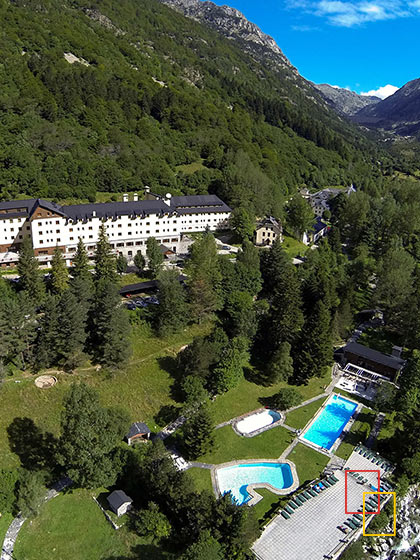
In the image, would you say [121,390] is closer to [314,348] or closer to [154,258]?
[154,258]

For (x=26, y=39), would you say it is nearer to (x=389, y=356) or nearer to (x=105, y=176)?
(x=105, y=176)

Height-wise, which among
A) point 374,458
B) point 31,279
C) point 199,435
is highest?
point 31,279

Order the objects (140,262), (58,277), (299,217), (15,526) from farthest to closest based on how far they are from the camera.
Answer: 1. (299,217)
2. (140,262)
3. (58,277)
4. (15,526)

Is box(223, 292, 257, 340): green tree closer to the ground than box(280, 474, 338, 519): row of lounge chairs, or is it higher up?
higher up

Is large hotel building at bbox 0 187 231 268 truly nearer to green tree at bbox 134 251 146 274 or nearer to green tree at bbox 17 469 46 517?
green tree at bbox 134 251 146 274

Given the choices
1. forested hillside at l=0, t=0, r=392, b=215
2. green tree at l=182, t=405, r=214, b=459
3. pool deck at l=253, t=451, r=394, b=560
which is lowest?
pool deck at l=253, t=451, r=394, b=560

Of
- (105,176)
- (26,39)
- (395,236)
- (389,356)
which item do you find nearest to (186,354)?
(389,356)

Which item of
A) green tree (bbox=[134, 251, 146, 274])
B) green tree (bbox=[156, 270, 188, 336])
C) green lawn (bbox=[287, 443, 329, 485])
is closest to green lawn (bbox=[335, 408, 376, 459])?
green lawn (bbox=[287, 443, 329, 485])

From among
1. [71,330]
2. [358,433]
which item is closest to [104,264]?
[71,330]
